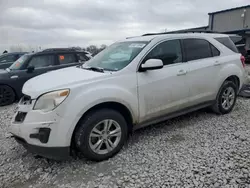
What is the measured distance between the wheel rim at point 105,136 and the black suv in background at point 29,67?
4579 mm

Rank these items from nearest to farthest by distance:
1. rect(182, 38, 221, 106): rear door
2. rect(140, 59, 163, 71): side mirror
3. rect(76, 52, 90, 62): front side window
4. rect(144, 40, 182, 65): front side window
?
rect(140, 59, 163, 71): side mirror → rect(144, 40, 182, 65): front side window → rect(182, 38, 221, 106): rear door → rect(76, 52, 90, 62): front side window

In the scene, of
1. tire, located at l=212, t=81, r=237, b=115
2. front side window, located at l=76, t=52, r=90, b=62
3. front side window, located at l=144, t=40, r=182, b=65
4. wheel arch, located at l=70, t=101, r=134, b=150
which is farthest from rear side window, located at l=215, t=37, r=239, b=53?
front side window, located at l=76, t=52, r=90, b=62

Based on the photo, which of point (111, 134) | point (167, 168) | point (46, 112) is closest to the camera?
point (46, 112)

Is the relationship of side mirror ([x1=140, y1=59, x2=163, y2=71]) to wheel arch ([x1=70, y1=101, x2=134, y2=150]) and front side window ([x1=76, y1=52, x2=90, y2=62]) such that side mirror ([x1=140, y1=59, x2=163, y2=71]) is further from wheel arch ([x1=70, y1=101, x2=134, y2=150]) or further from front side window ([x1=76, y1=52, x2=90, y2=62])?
front side window ([x1=76, y1=52, x2=90, y2=62])

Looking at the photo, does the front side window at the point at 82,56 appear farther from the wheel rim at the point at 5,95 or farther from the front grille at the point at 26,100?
the front grille at the point at 26,100

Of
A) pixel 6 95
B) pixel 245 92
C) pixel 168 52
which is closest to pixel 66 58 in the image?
pixel 6 95

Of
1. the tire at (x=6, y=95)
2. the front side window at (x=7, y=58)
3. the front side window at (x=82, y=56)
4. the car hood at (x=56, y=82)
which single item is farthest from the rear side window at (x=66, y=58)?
the front side window at (x=7, y=58)

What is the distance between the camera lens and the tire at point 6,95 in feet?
20.9

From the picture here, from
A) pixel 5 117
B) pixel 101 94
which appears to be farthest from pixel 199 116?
pixel 5 117

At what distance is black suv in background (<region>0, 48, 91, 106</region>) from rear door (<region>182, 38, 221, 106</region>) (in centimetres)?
462

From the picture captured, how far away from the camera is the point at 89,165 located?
2945 millimetres

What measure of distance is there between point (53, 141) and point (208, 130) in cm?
275

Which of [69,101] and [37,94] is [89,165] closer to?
[69,101]

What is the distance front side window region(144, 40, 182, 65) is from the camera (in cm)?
354
